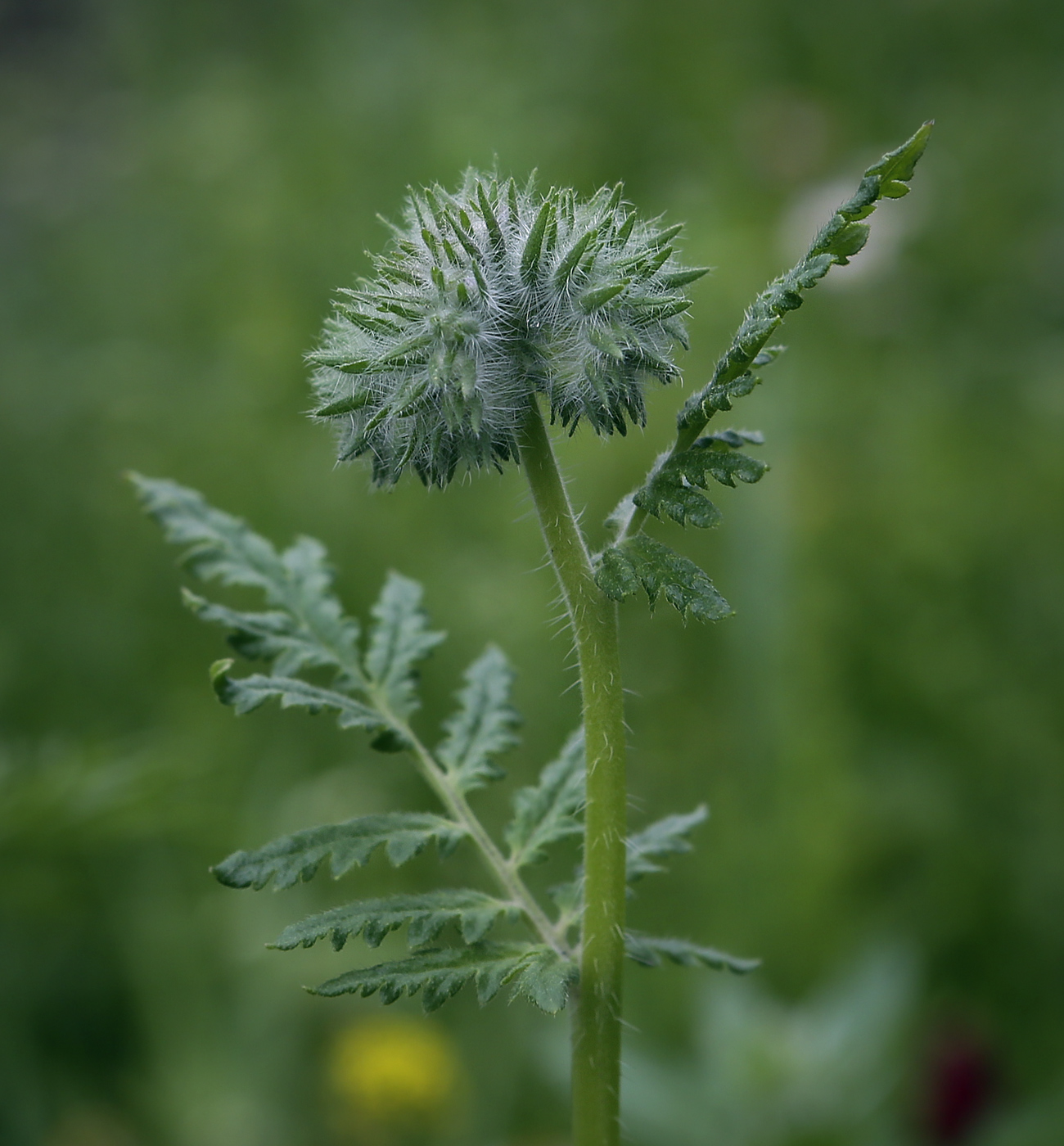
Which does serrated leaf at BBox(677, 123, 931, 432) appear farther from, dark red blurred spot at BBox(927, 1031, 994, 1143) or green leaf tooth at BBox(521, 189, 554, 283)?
dark red blurred spot at BBox(927, 1031, 994, 1143)

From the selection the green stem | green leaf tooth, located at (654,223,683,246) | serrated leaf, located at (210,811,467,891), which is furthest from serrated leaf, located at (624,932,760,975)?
green leaf tooth, located at (654,223,683,246)

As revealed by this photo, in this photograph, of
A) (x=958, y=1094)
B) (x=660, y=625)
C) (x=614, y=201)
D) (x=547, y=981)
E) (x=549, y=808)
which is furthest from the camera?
(x=660, y=625)

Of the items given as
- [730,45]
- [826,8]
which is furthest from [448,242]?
[826,8]

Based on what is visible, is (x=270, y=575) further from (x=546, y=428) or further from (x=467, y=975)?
(x=467, y=975)

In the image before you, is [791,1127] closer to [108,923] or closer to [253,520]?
[108,923]

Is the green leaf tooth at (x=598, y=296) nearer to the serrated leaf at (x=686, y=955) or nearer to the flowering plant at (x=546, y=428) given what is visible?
the flowering plant at (x=546, y=428)

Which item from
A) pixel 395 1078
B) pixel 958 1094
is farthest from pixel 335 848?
pixel 958 1094
